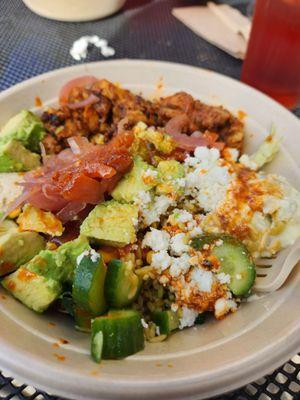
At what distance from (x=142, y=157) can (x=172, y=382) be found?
2.36ft

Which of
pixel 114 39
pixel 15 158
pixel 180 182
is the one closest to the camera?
pixel 180 182

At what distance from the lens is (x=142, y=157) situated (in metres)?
1.47

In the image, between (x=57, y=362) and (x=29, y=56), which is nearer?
(x=57, y=362)

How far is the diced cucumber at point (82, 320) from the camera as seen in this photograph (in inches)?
46.3

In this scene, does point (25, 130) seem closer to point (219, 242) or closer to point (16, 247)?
point (16, 247)

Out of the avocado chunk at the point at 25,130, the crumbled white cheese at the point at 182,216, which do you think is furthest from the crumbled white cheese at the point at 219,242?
the avocado chunk at the point at 25,130

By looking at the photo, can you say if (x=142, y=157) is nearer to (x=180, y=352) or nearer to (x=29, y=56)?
(x=180, y=352)

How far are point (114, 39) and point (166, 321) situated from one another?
1.99 metres

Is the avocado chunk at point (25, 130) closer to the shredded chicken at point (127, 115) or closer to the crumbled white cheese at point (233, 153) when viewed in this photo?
the shredded chicken at point (127, 115)

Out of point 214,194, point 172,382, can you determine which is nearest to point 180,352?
point 172,382

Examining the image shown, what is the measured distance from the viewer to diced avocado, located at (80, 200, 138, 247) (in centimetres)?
124

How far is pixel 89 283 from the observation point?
3.58ft

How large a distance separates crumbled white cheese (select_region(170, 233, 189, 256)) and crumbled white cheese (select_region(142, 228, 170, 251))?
0.02 meters

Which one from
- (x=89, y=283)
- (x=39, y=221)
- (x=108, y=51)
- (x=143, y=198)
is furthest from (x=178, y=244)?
(x=108, y=51)
